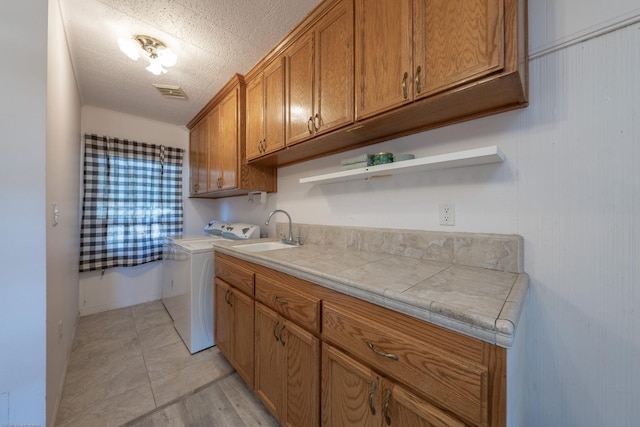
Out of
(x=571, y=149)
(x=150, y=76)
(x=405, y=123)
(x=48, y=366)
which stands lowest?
(x=48, y=366)

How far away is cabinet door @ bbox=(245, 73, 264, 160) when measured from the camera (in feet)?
6.01

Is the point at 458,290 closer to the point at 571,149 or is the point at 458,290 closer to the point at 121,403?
the point at 571,149

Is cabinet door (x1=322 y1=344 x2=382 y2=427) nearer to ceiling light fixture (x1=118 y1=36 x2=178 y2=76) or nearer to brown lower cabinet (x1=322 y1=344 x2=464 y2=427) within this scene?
brown lower cabinet (x1=322 y1=344 x2=464 y2=427)

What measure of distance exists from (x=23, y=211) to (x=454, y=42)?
6.43 feet

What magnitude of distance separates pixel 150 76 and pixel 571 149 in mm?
2808

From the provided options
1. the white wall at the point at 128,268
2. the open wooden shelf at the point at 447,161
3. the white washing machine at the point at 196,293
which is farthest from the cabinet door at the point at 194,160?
the open wooden shelf at the point at 447,161

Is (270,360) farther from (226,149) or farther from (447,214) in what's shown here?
(226,149)

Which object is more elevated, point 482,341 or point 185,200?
point 185,200

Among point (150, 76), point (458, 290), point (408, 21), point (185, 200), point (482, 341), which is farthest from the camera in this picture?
point (185, 200)

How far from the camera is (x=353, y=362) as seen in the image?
83 centimetres

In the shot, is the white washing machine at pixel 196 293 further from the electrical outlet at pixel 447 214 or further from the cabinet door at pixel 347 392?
the electrical outlet at pixel 447 214

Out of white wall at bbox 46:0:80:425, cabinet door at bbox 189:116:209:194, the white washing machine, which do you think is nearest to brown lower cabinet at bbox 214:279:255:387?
the white washing machine

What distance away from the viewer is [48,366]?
1.17m

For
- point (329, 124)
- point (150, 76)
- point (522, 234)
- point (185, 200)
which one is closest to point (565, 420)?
point (522, 234)
